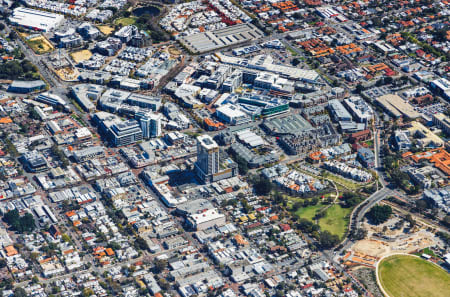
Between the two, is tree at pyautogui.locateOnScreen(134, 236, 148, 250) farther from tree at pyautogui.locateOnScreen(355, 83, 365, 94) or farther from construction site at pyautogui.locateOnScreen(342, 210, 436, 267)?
tree at pyautogui.locateOnScreen(355, 83, 365, 94)

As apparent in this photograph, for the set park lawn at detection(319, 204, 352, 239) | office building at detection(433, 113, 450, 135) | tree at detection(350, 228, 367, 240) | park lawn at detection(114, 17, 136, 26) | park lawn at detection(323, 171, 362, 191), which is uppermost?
office building at detection(433, 113, 450, 135)

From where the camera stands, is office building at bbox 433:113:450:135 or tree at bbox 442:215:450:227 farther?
office building at bbox 433:113:450:135

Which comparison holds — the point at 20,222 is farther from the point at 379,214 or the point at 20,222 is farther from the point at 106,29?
the point at 106,29

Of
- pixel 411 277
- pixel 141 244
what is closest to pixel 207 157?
pixel 141 244

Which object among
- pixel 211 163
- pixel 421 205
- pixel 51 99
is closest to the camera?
pixel 421 205

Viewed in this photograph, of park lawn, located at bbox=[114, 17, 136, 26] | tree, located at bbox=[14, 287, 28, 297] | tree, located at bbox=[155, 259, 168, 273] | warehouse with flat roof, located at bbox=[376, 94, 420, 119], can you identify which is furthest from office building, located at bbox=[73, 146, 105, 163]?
park lawn, located at bbox=[114, 17, 136, 26]

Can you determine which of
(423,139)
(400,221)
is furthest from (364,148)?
(400,221)

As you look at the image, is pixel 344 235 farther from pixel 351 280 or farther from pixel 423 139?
pixel 423 139
